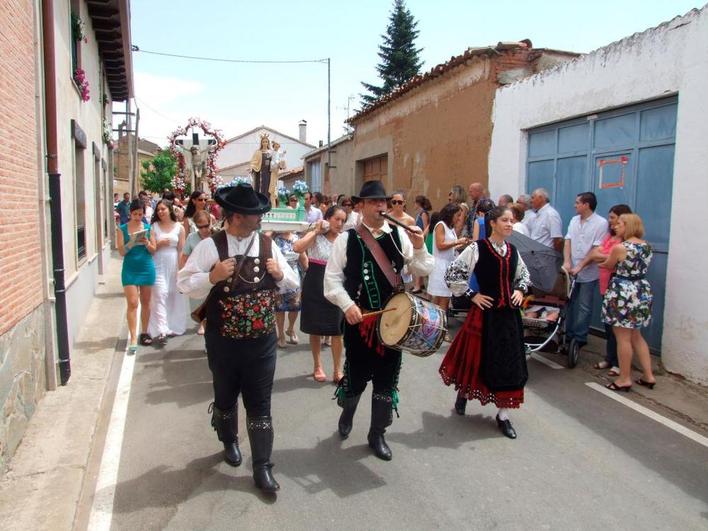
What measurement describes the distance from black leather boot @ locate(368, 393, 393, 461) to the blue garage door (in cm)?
420

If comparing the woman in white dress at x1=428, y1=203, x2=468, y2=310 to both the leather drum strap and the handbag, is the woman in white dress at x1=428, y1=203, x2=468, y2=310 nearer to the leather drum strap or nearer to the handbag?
the leather drum strap

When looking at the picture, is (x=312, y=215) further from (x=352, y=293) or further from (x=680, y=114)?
(x=352, y=293)

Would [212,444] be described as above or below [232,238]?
below

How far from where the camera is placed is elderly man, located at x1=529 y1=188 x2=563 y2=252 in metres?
8.05

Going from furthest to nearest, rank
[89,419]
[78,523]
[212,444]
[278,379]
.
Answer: [278,379], [89,419], [212,444], [78,523]

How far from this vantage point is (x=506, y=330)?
4762mm

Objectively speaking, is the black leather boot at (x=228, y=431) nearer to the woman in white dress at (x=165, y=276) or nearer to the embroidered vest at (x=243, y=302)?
the embroidered vest at (x=243, y=302)

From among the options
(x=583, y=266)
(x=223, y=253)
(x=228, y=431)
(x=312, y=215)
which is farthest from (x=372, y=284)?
(x=312, y=215)

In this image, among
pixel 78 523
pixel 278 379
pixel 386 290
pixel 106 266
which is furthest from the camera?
pixel 106 266

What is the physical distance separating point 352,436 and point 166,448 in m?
1.40

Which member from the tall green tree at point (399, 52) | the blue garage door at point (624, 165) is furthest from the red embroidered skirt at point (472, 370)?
the tall green tree at point (399, 52)

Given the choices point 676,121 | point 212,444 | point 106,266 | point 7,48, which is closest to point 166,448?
point 212,444

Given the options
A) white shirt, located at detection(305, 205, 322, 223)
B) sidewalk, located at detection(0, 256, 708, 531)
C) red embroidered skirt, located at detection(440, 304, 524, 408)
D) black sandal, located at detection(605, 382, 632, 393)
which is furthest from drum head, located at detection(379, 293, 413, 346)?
white shirt, located at detection(305, 205, 322, 223)

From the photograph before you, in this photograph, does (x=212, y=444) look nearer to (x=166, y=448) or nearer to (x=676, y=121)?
(x=166, y=448)
